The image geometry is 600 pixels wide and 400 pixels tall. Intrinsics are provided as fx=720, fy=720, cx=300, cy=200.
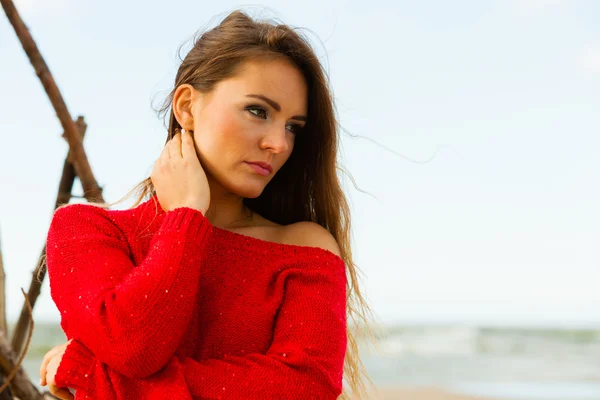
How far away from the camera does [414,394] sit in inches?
287

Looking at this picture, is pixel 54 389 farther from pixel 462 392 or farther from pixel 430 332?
pixel 430 332

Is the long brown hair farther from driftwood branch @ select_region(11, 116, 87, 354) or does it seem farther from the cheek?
driftwood branch @ select_region(11, 116, 87, 354)

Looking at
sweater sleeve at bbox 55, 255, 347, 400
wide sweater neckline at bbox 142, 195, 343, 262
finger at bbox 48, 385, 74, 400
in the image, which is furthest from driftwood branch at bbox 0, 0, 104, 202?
sweater sleeve at bbox 55, 255, 347, 400

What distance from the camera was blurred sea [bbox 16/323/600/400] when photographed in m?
7.51

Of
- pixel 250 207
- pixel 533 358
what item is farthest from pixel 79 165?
pixel 533 358

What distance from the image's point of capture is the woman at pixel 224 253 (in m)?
1.53

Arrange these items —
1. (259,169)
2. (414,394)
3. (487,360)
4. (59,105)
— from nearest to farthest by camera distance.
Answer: (259,169), (59,105), (414,394), (487,360)

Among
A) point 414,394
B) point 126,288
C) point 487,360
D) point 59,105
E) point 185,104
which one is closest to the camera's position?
point 126,288

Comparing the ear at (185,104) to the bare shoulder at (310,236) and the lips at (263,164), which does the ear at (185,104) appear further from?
the bare shoulder at (310,236)

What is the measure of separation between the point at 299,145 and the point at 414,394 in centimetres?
571

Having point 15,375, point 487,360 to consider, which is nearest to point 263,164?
point 15,375

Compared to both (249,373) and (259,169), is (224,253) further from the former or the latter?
(249,373)

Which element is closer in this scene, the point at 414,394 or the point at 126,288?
the point at 126,288

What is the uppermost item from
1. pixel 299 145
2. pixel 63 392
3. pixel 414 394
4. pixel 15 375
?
pixel 299 145
